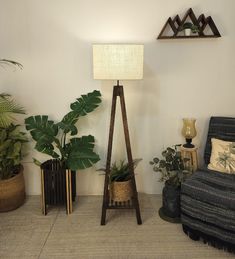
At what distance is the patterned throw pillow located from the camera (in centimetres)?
222

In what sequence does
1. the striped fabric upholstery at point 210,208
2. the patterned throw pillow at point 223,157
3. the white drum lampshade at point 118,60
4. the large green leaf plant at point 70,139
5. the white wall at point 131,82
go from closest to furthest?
the striped fabric upholstery at point 210,208 → the white drum lampshade at point 118,60 → the patterned throw pillow at point 223,157 → the large green leaf plant at point 70,139 → the white wall at point 131,82

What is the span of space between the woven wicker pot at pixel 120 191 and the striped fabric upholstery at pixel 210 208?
20.6 inches

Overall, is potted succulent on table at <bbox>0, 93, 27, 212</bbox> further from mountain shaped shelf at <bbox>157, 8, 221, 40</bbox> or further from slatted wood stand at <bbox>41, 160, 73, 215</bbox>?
mountain shaped shelf at <bbox>157, 8, 221, 40</bbox>

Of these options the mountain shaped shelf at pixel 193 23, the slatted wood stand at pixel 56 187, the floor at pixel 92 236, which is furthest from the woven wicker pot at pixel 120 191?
the mountain shaped shelf at pixel 193 23

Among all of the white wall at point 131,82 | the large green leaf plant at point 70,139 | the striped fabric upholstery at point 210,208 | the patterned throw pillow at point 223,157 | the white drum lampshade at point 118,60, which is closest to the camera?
the striped fabric upholstery at point 210,208

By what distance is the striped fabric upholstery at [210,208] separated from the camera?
1.85 metres

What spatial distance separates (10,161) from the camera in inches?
96.3

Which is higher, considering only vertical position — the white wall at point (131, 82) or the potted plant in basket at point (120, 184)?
the white wall at point (131, 82)

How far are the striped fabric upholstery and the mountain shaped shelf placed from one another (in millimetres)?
1267

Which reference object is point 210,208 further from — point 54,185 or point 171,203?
point 54,185

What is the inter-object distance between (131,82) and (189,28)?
724 mm

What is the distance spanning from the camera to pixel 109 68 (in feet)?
6.60

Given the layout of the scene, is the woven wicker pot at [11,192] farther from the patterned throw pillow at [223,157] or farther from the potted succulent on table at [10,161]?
the patterned throw pillow at [223,157]

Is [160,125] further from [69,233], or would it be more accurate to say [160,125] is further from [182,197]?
[69,233]
